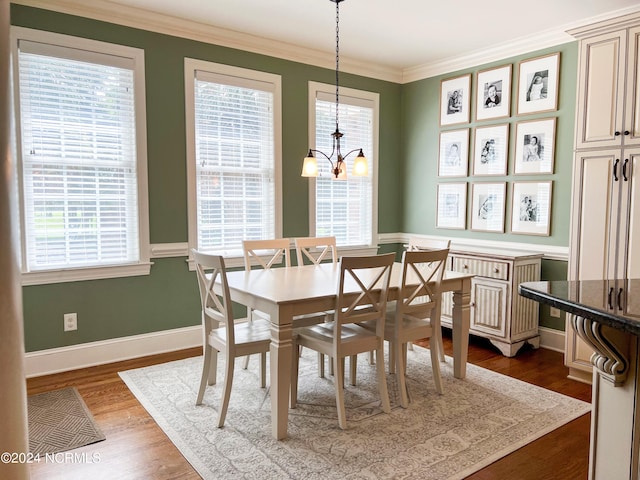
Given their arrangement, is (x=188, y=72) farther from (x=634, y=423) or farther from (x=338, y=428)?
(x=634, y=423)

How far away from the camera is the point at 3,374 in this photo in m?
0.76

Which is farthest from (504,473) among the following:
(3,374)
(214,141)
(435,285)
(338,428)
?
(214,141)

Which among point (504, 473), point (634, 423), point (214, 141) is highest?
point (214, 141)

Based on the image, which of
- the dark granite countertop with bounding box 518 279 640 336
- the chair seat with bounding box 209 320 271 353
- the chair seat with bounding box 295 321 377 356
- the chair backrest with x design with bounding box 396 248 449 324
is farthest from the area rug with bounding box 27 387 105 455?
the dark granite countertop with bounding box 518 279 640 336

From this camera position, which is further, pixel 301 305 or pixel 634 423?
pixel 301 305

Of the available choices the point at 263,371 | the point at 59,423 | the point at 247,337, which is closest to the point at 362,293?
the point at 247,337

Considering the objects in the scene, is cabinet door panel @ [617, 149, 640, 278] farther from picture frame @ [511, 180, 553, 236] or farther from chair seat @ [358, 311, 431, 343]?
chair seat @ [358, 311, 431, 343]

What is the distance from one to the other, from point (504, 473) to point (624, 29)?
287 cm

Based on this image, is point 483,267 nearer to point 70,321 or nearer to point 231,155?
point 231,155

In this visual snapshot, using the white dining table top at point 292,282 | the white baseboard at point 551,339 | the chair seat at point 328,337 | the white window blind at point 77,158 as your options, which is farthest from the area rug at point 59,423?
the white baseboard at point 551,339

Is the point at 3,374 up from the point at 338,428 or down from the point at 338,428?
up

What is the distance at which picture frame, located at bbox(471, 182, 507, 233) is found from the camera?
4.46m

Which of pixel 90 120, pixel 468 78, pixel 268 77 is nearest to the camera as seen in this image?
pixel 90 120

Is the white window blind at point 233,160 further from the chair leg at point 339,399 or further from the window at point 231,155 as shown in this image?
the chair leg at point 339,399
